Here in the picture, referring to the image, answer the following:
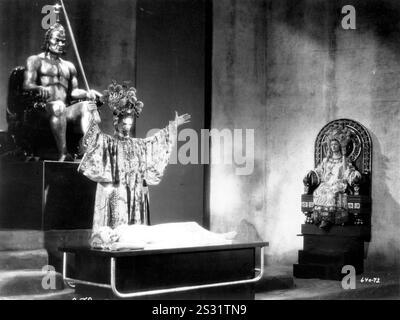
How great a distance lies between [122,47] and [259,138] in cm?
213

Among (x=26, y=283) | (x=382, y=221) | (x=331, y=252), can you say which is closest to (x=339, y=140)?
(x=382, y=221)

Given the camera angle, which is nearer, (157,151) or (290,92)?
(157,151)

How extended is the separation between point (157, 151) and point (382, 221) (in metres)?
3.36

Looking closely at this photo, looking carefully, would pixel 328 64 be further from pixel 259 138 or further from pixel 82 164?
pixel 82 164

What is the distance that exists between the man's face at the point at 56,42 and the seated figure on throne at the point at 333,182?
314 cm

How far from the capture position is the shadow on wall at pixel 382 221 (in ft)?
27.9

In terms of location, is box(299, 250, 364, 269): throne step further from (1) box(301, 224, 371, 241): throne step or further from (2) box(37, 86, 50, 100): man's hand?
(2) box(37, 86, 50, 100): man's hand

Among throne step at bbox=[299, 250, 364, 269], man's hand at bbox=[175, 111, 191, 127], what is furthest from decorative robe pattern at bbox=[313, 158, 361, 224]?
man's hand at bbox=[175, 111, 191, 127]

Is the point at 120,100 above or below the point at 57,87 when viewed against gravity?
below

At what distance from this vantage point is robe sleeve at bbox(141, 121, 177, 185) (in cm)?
650

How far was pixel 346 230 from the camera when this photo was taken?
8.00 metres

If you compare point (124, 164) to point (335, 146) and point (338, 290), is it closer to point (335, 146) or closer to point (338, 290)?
point (338, 290)

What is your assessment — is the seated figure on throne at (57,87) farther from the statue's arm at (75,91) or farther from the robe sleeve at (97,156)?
the robe sleeve at (97,156)
